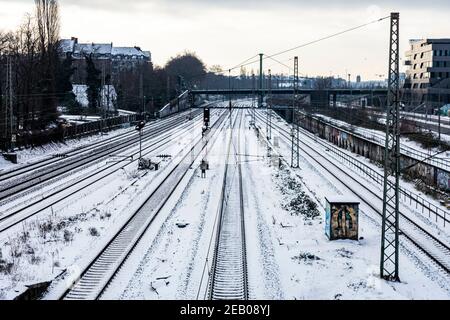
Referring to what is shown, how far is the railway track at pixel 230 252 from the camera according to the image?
16.9m

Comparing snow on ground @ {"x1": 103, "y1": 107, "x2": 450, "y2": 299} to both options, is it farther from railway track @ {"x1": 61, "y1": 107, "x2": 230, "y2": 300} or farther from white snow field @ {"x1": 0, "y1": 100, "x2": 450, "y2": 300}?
railway track @ {"x1": 61, "y1": 107, "x2": 230, "y2": 300}

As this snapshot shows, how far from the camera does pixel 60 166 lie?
44.2 meters

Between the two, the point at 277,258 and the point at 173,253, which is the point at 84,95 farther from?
the point at 277,258

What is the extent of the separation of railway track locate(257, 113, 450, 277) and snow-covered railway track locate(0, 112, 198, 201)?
20.8 metres

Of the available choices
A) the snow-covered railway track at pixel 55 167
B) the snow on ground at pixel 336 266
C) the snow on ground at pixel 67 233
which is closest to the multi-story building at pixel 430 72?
the snow-covered railway track at pixel 55 167

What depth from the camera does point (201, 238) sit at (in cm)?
2295

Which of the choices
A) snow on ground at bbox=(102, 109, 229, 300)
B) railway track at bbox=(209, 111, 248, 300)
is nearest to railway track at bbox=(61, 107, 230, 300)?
snow on ground at bbox=(102, 109, 229, 300)

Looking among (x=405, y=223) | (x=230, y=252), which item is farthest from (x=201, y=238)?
(x=405, y=223)

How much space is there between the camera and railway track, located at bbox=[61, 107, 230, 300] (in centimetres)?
1683

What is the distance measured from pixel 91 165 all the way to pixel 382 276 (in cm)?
3200

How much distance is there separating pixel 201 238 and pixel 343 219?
6.14 m
